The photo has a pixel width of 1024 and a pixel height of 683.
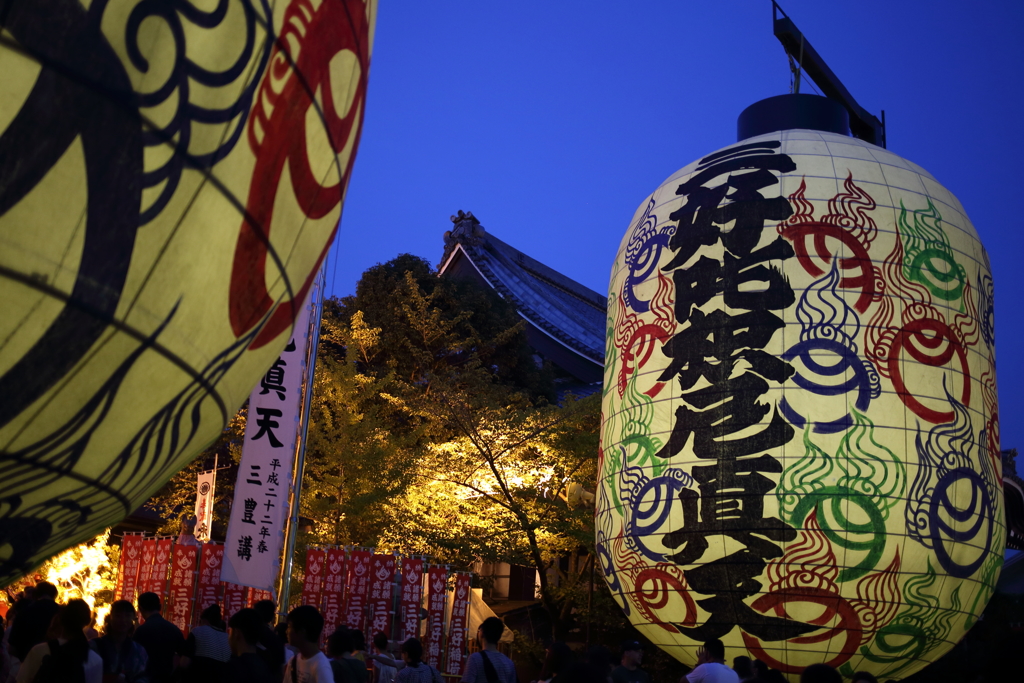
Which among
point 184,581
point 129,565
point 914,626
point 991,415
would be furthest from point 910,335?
point 129,565

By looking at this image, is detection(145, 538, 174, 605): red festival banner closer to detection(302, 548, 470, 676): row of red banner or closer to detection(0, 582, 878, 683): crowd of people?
detection(302, 548, 470, 676): row of red banner

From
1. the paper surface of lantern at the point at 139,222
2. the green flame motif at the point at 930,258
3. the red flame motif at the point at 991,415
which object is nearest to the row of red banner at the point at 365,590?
the red flame motif at the point at 991,415

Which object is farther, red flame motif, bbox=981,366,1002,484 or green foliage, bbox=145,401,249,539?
green foliage, bbox=145,401,249,539

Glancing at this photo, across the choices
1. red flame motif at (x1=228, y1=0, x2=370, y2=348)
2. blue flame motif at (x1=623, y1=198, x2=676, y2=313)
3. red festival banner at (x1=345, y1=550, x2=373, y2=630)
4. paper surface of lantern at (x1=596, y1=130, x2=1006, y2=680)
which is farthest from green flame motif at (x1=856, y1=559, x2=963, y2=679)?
red flame motif at (x1=228, y1=0, x2=370, y2=348)

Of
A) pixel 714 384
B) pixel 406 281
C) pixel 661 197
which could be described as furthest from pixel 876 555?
pixel 406 281

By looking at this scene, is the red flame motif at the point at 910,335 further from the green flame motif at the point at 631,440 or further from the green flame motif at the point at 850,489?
the green flame motif at the point at 631,440

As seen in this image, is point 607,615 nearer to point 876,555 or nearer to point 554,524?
point 554,524

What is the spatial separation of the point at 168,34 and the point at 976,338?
901cm

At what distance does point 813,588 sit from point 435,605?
21.7 feet

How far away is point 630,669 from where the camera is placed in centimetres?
→ 677

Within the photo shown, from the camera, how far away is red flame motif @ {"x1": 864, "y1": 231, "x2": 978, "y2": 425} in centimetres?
843

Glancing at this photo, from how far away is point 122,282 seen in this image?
1.69 metres

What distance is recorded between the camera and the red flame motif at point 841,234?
8.69 meters

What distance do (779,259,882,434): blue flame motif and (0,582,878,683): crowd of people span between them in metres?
2.76
